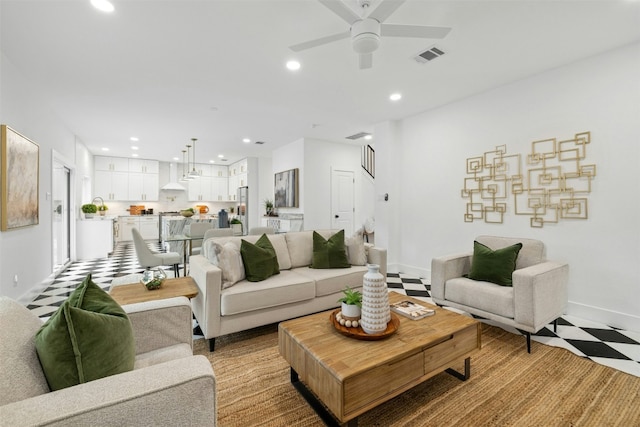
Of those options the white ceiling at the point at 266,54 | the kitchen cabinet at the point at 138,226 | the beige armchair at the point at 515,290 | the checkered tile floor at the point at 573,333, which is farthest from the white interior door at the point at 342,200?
the kitchen cabinet at the point at 138,226

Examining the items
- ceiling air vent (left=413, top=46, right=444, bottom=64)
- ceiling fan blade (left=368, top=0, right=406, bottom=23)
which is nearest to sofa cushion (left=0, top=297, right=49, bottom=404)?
ceiling fan blade (left=368, top=0, right=406, bottom=23)

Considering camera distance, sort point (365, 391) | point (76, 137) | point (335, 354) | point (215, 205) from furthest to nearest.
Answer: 1. point (215, 205)
2. point (76, 137)
3. point (335, 354)
4. point (365, 391)

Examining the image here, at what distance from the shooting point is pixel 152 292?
7.90 ft

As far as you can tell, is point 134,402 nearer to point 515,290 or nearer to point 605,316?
point 515,290

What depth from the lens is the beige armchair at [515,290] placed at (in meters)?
2.32

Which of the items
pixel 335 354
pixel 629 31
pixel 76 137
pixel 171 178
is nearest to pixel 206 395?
pixel 335 354

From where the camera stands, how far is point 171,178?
978cm

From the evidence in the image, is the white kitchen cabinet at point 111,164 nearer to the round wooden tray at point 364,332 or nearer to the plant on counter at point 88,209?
the plant on counter at point 88,209

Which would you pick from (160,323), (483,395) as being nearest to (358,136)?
(483,395)

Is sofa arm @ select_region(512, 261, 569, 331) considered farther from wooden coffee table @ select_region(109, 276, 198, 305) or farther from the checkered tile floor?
wooden coffee table @ select_region(109, 276, 198, 305)

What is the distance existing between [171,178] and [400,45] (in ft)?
30.0

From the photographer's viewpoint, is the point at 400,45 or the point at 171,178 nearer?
the point at 400,45

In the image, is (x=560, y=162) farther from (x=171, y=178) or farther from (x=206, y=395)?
(x=171, y=178)

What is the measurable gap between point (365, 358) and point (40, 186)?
4924 mm
